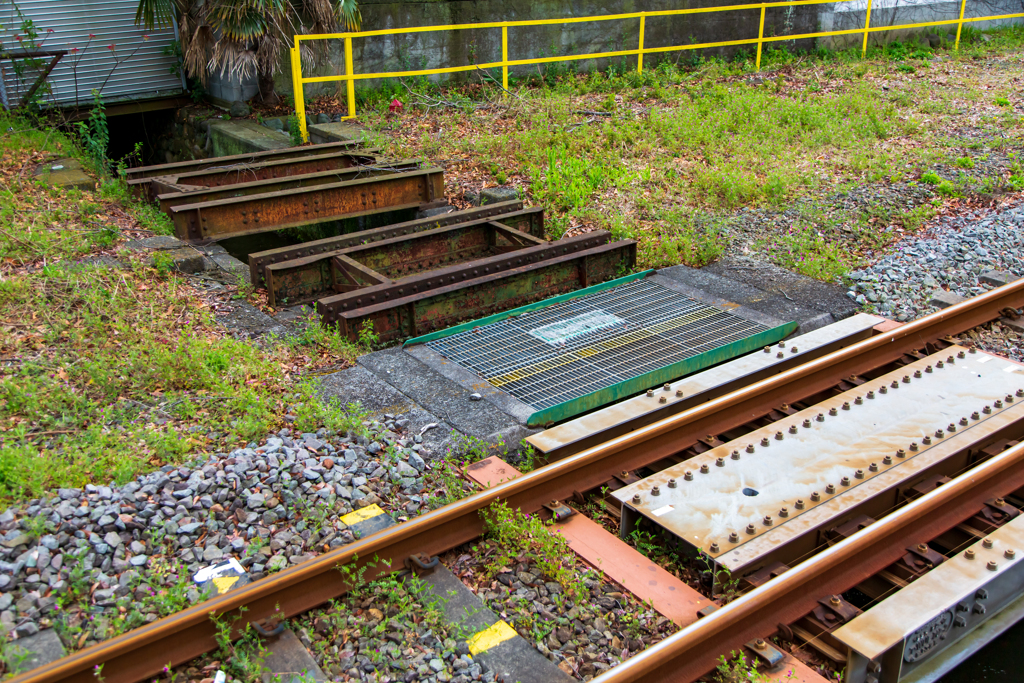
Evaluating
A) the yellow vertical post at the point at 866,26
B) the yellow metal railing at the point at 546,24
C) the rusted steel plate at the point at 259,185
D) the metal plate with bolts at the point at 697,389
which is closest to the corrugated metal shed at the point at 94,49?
the yellow metal railing at the point at 546,24

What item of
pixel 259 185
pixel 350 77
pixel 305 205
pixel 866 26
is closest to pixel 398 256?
pixel 305 205

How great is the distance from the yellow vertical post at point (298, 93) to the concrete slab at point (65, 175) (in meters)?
2.91

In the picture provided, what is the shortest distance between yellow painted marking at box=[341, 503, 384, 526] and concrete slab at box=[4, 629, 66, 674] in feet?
4.50

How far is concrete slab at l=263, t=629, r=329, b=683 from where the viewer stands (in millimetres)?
3398

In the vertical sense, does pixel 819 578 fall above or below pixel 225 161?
below

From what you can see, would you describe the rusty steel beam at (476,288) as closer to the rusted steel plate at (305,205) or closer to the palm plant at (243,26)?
the rusted steel plate at (305,205)

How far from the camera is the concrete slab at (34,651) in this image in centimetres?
335

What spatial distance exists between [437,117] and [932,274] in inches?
292

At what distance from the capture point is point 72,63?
12414 mm

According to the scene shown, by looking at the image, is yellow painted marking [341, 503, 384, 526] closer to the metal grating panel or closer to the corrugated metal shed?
the metal grating panel

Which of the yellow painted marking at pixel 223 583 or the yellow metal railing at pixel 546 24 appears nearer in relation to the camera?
the yellow painted marking at pixel 223 583

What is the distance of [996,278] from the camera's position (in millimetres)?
7469

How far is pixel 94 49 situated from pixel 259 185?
18.6ft

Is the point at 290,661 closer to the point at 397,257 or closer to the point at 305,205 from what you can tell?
the point at 397,257
